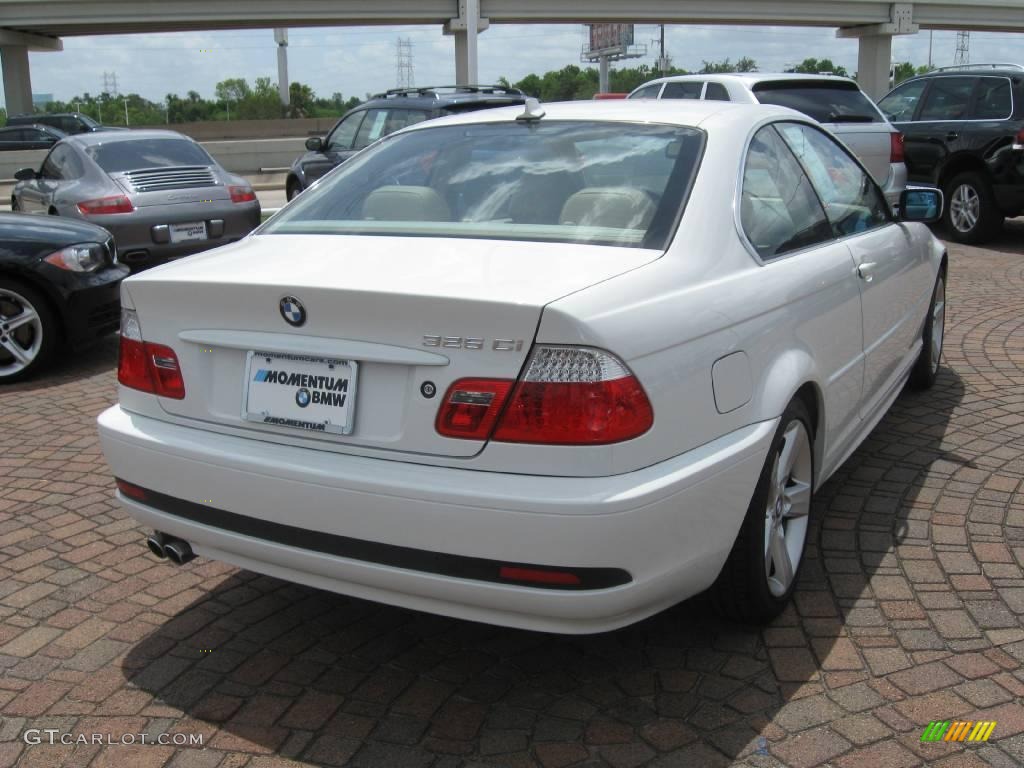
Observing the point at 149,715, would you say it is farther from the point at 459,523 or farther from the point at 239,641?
the point at 459,523

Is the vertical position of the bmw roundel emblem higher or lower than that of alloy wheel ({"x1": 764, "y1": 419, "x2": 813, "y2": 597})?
higher

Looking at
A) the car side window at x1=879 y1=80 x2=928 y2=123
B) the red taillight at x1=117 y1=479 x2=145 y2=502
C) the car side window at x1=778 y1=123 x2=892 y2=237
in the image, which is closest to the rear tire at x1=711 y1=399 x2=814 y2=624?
the car side window at x1=778 y1=123 x2=892 y2=237

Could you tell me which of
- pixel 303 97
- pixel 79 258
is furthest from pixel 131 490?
pixel 303 97

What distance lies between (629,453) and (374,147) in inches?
84.5

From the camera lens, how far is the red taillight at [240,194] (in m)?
10.2

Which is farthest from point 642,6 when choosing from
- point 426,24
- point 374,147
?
point 374,147

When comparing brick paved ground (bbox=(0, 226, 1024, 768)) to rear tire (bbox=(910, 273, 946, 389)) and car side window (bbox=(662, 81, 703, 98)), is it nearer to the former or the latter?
rear tire (bbox=(910, 273, 946, 389))

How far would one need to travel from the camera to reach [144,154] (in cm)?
1044

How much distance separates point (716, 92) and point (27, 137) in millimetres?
25069

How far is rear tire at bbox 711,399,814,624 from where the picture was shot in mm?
3045

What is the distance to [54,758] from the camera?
273cm

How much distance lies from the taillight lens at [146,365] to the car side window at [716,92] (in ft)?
29.7

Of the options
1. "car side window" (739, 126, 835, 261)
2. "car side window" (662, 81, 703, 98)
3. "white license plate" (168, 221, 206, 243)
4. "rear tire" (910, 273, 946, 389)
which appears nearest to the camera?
"car side window" (739, 126, 835, 261)

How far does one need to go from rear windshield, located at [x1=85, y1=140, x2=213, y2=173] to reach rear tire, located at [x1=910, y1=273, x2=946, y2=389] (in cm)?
746
